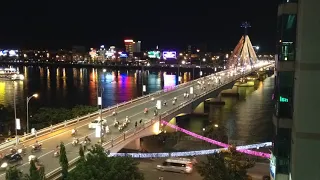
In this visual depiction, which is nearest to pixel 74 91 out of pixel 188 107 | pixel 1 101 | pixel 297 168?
pixel 1 101

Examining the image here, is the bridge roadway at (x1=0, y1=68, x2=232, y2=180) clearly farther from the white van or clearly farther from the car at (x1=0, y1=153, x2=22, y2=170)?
the white van

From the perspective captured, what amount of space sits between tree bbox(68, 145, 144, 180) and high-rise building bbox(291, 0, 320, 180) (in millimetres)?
7432

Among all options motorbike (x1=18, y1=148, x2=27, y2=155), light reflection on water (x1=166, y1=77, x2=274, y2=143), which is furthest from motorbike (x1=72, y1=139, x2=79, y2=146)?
light reflection on water (x1=166, y1=77, x2=274, y2=143)

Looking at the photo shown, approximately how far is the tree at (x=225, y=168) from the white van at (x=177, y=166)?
8.32 m

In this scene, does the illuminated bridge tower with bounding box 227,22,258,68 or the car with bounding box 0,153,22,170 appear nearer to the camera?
the car with bounding box 0,153,22,170

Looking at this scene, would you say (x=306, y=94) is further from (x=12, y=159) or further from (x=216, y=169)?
(x=12, y=159)

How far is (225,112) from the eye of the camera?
238 ft

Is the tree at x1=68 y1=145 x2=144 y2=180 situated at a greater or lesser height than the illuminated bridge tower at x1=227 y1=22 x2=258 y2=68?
lesser

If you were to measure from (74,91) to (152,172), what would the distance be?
74.4 metres

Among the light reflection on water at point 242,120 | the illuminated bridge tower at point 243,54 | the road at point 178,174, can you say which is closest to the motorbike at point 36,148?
the road at point 178,174

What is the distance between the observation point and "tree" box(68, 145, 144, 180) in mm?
16391

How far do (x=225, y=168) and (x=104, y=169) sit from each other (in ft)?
17.6

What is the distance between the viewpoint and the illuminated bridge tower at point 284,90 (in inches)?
516

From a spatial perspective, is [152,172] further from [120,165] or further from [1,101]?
[1,101]
